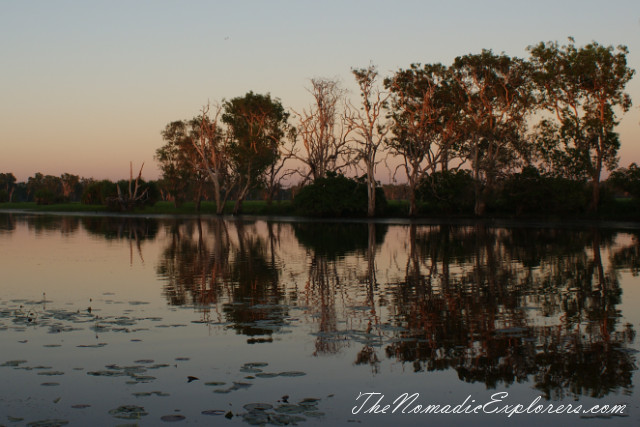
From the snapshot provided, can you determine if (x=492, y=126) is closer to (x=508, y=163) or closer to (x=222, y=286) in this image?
(x=508, y=163)

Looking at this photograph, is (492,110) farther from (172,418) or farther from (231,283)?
(172,418)

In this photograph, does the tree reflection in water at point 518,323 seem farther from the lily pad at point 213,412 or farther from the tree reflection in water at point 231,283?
the lily pad at point 213,412

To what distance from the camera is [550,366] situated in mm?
9367

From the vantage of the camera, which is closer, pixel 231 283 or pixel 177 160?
pixel 231 283

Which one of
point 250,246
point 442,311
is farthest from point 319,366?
point 250,246

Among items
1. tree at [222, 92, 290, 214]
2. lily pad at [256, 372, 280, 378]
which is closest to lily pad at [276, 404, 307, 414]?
lily pad at [256, 372, 280, 378]

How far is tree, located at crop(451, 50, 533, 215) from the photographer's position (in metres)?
64.9

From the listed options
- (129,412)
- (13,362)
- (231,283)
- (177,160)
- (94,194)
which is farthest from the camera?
(94,194)

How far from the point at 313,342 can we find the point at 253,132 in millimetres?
76373

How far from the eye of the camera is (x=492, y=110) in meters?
67.8

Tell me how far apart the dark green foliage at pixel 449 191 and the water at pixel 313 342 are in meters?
46.1

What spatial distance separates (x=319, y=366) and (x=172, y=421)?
275cm

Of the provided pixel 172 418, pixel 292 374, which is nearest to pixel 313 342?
pixel 292 374

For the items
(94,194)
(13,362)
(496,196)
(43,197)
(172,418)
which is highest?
(94,194)
